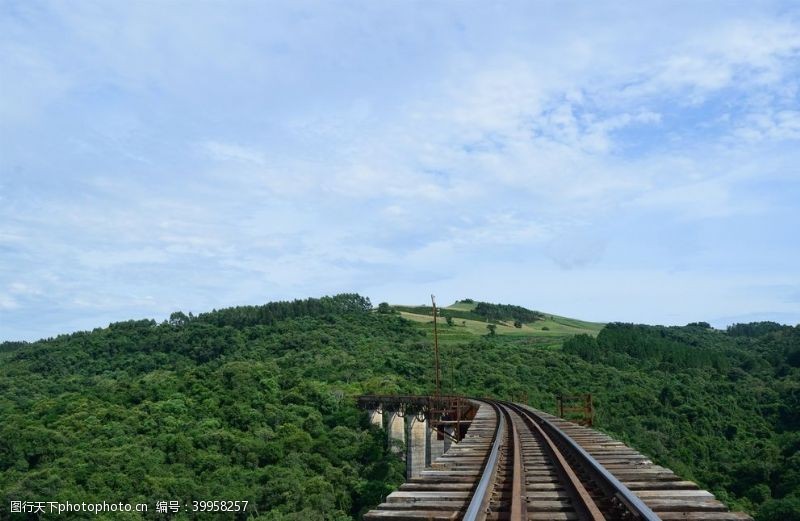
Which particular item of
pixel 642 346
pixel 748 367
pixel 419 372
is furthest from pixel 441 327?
pixel 748 367

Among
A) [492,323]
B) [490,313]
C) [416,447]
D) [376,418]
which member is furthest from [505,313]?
[416,447]

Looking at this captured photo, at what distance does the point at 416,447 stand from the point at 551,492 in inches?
1423

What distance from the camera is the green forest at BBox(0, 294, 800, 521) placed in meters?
38.5

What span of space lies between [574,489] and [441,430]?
80.9 feet

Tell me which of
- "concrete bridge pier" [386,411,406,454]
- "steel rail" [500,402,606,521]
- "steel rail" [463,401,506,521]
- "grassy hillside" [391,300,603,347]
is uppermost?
"grassy hillside" [391,300,603,347]

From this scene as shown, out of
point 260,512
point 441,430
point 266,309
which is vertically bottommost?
point 260,512

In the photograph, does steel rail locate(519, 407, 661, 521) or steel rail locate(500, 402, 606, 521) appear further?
steel rail locate(500, 402, 606, 521)

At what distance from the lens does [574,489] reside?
7.10m

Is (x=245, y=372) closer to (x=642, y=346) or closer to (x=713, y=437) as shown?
(x=713, y=437)

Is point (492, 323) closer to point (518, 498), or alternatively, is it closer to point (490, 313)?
point (490, 313)

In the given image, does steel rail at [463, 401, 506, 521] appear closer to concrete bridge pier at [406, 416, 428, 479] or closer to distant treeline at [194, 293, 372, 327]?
concrete bridge pier at [406, 416, 428, 479]

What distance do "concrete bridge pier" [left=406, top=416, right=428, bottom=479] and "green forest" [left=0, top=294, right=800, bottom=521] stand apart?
280 centimetres

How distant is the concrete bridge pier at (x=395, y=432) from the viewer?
50438 mm

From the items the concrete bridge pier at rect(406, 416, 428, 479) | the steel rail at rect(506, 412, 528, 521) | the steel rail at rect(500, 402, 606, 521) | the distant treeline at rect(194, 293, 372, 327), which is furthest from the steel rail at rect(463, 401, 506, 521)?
the distant treeline at rect(194, 293, 372, 327)
